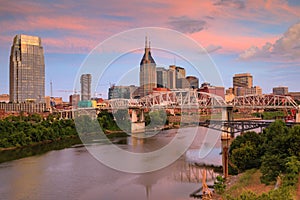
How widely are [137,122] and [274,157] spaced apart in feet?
63.3

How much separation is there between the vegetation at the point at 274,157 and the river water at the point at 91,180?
1064 mm

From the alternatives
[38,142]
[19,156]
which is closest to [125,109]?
[38,142]

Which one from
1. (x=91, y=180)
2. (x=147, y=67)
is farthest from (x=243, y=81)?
(x=91, y=180)

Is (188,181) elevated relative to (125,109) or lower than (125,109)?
lower

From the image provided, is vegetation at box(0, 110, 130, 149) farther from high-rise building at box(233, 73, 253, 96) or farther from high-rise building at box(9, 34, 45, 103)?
high-rise building at box(233, 73, 253, 96)

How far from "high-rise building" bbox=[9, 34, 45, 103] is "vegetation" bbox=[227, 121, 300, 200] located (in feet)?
147

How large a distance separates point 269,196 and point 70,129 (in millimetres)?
17638

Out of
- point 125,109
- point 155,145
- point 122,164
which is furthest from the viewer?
point 125,109

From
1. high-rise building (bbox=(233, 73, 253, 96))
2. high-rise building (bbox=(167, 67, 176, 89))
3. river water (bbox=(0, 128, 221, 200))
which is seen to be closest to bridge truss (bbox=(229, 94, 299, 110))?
river water (bbox=(0, 128, 221, 200))

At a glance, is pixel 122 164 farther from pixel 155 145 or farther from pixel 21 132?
pixel 21 132

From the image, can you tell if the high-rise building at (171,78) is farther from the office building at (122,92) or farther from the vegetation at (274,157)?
the vegetation at (274,157)

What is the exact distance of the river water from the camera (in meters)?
8.38

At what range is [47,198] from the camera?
803 cm

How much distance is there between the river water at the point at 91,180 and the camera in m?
8.38
